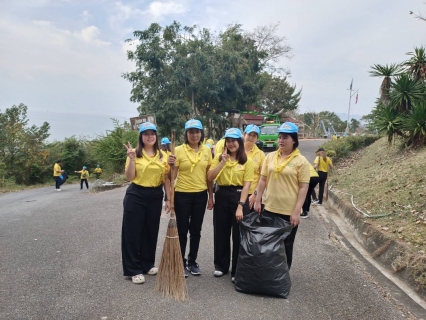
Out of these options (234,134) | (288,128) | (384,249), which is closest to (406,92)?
(384,249)

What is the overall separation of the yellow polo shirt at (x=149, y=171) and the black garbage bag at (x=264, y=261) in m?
1.13

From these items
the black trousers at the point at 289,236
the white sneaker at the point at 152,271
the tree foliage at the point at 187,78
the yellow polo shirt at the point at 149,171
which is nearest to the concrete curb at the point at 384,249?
the black trousers at the point at 289,236

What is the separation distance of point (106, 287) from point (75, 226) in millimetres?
3371

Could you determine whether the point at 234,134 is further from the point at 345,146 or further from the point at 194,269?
the point at 345,146

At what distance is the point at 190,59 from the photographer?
21.4m

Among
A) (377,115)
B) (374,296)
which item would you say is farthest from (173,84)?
(374,296)

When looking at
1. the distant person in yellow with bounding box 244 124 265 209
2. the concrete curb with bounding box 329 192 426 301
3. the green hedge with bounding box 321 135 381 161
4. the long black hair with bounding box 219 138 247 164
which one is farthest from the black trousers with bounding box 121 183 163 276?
the green hedge with bounding box 321 135 381 161

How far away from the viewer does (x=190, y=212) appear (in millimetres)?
4090

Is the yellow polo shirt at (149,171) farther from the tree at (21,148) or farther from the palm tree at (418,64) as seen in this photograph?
the tree at (21,148)

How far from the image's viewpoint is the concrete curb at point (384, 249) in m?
4.37

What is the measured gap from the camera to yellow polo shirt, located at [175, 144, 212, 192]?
3955mm

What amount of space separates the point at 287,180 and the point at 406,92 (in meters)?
9.10

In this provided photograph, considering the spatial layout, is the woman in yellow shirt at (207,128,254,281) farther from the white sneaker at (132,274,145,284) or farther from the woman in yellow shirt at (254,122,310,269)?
the white sneaker at (132,274,145,284)

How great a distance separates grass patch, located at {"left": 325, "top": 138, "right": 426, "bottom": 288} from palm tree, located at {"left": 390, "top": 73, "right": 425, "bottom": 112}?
1.28m
